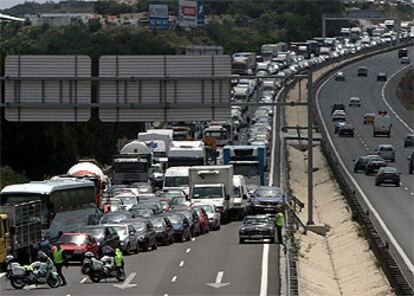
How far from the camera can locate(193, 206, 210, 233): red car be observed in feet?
183

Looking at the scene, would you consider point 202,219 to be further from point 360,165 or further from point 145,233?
point 360,165

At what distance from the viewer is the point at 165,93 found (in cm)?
5622

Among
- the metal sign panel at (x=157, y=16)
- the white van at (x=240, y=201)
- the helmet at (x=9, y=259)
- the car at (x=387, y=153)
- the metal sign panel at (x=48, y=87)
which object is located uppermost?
the metal sign panel at (x=157, y=16)

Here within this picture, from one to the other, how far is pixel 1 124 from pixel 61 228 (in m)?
37.6

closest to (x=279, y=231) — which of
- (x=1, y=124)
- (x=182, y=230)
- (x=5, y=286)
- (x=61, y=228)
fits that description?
(x=182, y=230)

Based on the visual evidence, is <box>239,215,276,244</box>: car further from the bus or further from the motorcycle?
the motorcycle

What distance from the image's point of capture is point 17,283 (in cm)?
3728

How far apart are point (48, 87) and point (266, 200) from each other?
12.9m

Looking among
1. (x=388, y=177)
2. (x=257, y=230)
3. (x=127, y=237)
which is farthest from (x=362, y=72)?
(x=127, y=237)

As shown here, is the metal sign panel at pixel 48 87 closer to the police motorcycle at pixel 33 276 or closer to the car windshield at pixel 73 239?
the car windshield at pixel 73 239

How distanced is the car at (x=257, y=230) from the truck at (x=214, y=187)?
35.3ft

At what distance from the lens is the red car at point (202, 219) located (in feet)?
183

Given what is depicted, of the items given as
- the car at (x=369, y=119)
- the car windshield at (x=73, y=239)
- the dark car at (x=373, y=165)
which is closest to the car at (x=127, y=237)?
the car windshield at (x=73, y=239)

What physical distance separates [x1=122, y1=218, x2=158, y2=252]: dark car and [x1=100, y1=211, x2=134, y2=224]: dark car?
204cm
